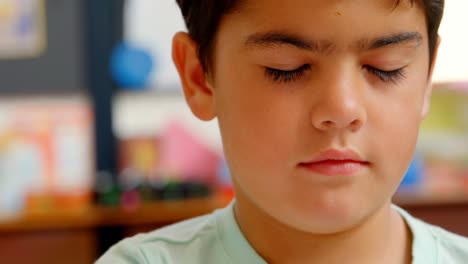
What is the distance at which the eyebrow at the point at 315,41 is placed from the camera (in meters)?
0.82

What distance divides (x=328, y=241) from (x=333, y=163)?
0.16 metres

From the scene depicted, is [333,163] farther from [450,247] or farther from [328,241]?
[450,247]

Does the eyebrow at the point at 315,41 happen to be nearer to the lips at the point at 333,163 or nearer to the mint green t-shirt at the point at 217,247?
the lips at the point at 333,163

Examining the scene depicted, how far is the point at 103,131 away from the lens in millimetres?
2852

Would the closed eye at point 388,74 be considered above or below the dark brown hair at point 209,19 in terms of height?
below

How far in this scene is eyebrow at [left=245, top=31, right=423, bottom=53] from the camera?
2.69 ft

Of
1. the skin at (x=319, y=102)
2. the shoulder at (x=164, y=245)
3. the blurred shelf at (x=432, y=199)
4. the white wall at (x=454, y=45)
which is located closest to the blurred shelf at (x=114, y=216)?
the blurred shelf at (x=432, y=199)

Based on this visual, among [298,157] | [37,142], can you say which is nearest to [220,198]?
[37,142]

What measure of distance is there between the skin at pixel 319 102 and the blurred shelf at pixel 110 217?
1.78m

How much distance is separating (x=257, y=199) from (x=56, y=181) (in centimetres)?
204

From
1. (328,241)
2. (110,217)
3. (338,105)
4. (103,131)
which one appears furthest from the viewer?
(103,131)

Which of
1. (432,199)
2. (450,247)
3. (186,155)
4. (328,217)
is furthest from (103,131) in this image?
(328,217)

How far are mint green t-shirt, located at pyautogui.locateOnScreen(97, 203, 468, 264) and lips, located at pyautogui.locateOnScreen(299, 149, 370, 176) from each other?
7.8 inches

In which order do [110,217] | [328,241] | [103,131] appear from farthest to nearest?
1. [103,131]
2. [110,217]
3. [328,241]
